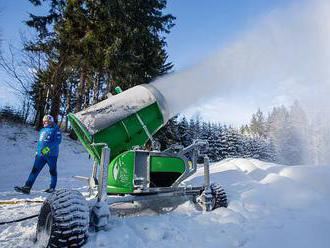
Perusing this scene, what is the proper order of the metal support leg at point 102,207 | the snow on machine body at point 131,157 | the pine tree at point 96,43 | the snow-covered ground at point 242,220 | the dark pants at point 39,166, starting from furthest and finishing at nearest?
the pine tree at point 96,43
the dark pants at point 39,166
the snow on machine body at point 131,157
the metal support leg at point 102,207
the snow-covered ground at point 242,220

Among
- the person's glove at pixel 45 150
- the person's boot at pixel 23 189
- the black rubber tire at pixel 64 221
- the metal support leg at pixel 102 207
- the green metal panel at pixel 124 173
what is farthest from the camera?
the person's glove at pixel 45 150

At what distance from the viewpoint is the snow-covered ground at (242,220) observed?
3588 millimetres

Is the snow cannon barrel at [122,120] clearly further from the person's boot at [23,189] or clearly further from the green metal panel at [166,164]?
Result: the person's boot at [23,189]

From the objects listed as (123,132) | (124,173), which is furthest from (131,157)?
(123,132)

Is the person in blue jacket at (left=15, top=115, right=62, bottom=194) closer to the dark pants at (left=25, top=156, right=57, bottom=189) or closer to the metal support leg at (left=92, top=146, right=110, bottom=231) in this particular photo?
the dark pants at (left=25, top=156, right=57, bottom=189)

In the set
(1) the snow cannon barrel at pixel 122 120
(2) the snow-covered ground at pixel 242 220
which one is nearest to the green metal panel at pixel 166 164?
(1) the snow cannon barrel at pixel 122 120

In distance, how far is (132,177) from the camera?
16.1 feet

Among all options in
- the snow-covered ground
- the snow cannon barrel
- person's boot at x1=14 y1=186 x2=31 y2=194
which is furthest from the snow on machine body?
person's boot at x1=14 y1=186 x2=31 y2=194

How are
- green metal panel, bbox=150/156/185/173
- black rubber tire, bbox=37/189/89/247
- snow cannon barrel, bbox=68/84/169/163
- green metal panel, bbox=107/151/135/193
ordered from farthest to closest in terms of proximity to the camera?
green metal panel, bbox=150/156/185/173, green metal panel, bbox=107/151/135/193, snow cannon barrel, bbox=68/84/169/163, black rubber tire, bbox=37/189/89/247

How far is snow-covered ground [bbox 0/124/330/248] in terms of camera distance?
359cm

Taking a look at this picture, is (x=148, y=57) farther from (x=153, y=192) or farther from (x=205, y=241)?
(x=205, y=241)

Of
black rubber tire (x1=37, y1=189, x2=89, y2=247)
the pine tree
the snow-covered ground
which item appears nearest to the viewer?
black rubber tire (x1=37, y1=189, x2=89, y2=247)

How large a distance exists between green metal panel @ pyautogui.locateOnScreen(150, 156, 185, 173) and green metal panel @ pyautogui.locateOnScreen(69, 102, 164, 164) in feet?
1.87

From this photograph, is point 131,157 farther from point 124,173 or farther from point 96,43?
point 96,43
